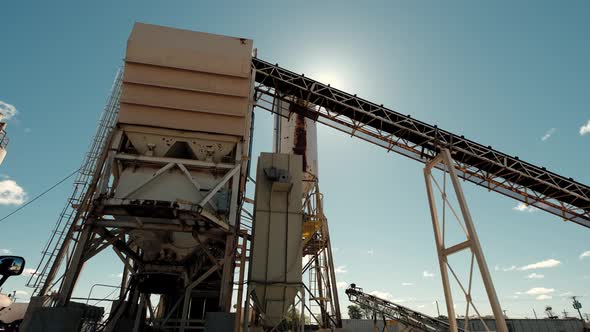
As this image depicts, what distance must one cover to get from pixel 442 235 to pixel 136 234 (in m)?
9.21

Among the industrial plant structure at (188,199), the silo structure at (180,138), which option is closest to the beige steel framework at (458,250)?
Result: the industrial plant structure at (188,199)

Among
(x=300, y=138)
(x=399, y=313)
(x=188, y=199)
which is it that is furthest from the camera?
(x=399, y=313)

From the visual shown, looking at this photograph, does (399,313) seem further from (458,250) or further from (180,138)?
(180,138)

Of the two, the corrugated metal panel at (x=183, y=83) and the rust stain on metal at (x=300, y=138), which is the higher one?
the rust stain on metal at (x=300, y=138)

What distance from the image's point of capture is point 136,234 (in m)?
9.43

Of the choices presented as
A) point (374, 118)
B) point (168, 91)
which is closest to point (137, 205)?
point (168, 91)

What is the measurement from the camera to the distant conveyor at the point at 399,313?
16.9 m

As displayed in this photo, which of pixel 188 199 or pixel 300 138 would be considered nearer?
pixel 188 199

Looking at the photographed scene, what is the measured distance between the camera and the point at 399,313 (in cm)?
1855

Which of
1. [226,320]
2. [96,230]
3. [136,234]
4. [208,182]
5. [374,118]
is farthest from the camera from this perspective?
[374,118]

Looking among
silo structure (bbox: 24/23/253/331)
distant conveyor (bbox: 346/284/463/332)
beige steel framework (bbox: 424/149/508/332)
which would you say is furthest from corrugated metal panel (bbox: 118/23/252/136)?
distant conveyor (bbox: 346/284/463/332)

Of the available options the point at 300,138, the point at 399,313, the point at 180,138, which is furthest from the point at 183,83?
the point at 399,313

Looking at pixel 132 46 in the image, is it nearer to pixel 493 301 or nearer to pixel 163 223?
pixel 163 223

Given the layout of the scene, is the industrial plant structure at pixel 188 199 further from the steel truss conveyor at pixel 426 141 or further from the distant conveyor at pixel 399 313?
the distant conveyor at pixel 399 313
